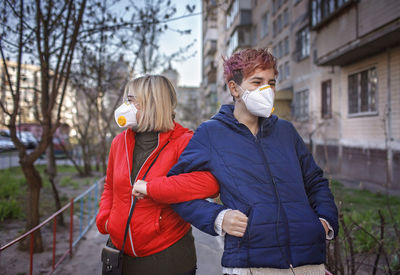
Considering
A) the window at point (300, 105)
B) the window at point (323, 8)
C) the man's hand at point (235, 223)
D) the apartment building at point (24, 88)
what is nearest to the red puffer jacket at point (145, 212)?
the man's hand at point (235, 223)

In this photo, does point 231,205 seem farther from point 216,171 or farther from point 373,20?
point 373,20

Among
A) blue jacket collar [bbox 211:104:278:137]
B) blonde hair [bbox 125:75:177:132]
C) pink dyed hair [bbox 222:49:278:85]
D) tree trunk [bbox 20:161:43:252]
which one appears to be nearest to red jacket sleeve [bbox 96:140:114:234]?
blonde hair [bbox 125:75:177:132]

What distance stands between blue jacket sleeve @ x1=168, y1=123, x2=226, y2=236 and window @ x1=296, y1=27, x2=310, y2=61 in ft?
56.7

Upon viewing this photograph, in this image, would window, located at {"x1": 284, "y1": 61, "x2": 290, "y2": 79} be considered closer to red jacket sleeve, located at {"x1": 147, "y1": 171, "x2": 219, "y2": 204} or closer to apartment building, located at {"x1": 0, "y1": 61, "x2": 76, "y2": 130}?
apartment building, located at {"x1": 0, "y1": 61, "x2": 76, "y2": 130}

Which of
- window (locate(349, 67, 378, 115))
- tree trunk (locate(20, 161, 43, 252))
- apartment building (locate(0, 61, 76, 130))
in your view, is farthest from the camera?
window (locate(349, 67, 378, 115))

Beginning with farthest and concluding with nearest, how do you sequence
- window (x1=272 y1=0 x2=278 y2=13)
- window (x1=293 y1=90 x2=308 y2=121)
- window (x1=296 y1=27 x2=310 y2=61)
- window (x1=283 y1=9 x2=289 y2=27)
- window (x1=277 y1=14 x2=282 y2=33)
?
window (x1=272 y1=0 x2=278 y2=13) < window (x1=277 y1=14 x2=282 y2=33) < window (x1=283 y1=9 x2=289 y2=27) < window (x1=293 y1=90 x2=308 y2=121) < window (x1=296 y1=27 x2=310 y2=61)

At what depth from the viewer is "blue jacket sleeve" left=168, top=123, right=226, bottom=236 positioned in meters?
1.58

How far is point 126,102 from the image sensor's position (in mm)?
2020

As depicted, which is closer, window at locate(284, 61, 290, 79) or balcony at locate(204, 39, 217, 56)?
window at locate(284, 61, 290, 79)

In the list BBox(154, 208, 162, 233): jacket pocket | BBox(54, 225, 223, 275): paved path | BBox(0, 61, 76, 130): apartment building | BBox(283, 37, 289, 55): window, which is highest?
BBox(283, 37, 289, 55): window

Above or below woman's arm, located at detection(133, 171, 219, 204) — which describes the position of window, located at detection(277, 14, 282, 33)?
above

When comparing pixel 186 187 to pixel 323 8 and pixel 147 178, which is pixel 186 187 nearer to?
pixel 147 178

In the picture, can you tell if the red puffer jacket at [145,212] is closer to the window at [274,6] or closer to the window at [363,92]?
the window at [363,92]

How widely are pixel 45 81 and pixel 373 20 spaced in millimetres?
8840
